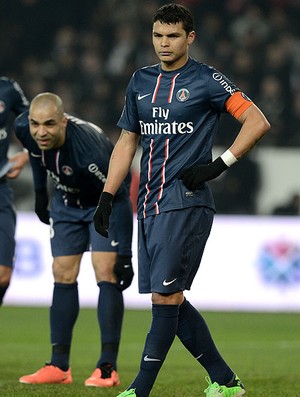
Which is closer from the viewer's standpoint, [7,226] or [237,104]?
[237,104]

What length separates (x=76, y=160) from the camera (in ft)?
24.5

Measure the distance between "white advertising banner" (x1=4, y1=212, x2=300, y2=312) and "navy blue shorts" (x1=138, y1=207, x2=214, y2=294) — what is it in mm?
7921

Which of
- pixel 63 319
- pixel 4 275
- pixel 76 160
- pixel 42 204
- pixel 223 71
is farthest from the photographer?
pixel 223 71

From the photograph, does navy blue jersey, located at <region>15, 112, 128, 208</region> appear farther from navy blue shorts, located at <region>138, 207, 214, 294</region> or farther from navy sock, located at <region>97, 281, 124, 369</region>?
navy blue shorts, located at <region>138, 207, 214, 294</region>

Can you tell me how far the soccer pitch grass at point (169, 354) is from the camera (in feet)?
22.9

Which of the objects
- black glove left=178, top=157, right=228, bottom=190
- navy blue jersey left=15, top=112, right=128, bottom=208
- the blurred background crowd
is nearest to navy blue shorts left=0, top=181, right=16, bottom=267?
navy blue jersey left=15, top=112, right=128, bottom=208

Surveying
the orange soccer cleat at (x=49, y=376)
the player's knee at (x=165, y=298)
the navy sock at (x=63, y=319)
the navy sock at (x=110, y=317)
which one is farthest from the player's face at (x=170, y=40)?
the orange soccer cleat at (x=49, y=376)

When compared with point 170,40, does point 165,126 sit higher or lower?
lower

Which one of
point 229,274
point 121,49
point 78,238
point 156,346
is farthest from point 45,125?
point 121,49

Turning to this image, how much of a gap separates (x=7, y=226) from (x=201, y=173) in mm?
2980

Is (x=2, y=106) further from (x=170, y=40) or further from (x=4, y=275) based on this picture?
(x=170, y=40)

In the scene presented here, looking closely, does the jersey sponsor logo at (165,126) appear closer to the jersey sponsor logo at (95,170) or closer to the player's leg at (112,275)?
the jersey sponsor logo at (95,170)

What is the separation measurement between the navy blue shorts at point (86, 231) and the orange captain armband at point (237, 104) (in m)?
1.87

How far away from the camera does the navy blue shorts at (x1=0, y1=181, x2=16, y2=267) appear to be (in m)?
8.37
